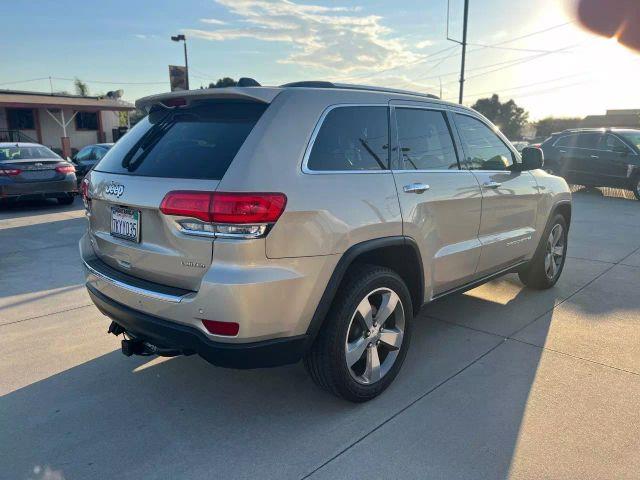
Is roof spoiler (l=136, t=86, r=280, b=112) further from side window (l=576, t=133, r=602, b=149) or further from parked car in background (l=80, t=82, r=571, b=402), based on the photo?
side window (l=576, t=133, r=602, b=149)

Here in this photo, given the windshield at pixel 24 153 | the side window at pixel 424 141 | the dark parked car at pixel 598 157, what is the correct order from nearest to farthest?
the side window at pixel 424 141 < the windshield at pixel 24 153 < the dark parked car at pixel 598 157

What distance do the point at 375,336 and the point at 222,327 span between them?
3.52ft

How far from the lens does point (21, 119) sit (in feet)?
87.4

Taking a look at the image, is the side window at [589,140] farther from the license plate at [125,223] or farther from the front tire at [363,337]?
the license plate at [125,223]

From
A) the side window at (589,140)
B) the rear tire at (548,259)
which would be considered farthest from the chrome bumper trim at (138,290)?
the side window at (589,140)

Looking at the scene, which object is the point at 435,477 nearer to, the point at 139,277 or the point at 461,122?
the point at 139,277

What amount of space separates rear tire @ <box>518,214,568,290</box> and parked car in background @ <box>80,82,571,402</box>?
5.16 ft

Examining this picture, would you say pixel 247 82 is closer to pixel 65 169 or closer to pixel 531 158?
pixel 531 158

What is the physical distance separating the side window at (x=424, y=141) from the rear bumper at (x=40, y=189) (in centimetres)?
980

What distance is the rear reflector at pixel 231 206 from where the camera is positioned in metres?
2.40

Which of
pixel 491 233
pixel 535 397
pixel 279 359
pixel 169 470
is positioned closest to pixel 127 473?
pixel 169 470

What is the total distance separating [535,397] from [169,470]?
2222 mm

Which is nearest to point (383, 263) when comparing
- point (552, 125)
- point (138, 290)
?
point (138, 290)

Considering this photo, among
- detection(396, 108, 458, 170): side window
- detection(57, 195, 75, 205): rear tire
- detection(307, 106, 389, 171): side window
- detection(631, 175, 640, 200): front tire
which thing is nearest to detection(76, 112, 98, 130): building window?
detection(57, 195, 75, 205): rear tire
